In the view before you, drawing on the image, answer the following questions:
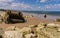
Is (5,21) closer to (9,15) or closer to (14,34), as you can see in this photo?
(9,15)

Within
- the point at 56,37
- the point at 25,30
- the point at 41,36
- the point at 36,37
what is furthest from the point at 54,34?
the point at 25,30

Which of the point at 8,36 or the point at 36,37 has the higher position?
the point at 8,36

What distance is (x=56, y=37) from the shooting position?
6.51 metres

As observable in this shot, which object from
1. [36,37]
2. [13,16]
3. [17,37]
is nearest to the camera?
[17,37]

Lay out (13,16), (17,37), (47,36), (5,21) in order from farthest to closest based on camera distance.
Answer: (13,16)
(5,21)
(47,36)
(17,37)

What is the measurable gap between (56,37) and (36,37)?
1.49 m

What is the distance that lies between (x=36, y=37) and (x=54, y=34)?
1.26m

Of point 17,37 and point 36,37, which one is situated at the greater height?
point 17,37

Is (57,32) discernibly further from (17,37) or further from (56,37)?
(17,37)

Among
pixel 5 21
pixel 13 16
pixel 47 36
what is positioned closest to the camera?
pixel 47 36

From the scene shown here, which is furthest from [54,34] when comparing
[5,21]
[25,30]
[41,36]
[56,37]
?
[5,21]

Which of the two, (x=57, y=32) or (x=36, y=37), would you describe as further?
(x=36, y=37)

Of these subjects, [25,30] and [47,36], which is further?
[25,30]

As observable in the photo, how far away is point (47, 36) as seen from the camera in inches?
273
